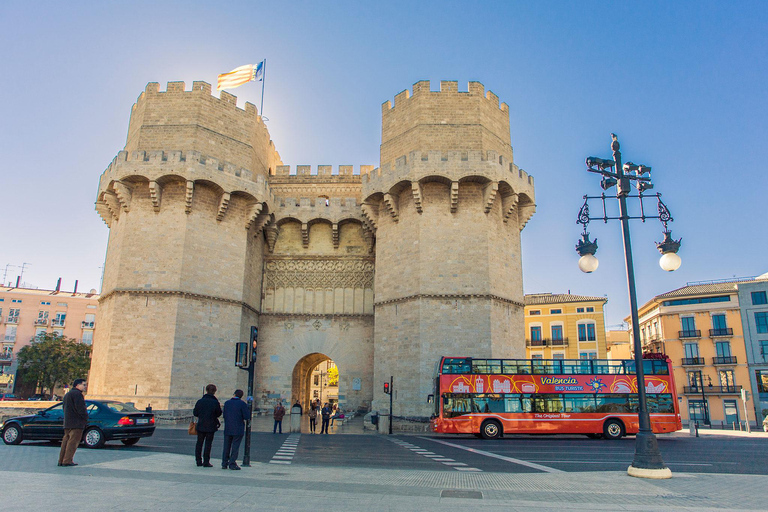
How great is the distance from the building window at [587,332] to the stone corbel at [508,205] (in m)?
19.4

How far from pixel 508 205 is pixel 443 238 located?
3.91 m

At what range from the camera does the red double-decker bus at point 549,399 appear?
1875 cm

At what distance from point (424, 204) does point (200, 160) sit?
1037 cm

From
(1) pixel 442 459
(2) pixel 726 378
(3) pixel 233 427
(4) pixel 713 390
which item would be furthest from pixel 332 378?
(3) pixel 233 427

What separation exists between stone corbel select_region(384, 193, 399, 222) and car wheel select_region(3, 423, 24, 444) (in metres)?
16.8

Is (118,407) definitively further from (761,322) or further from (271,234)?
(761,322)

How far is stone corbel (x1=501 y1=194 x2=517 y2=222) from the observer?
2545 cm

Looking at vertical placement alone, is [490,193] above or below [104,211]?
above

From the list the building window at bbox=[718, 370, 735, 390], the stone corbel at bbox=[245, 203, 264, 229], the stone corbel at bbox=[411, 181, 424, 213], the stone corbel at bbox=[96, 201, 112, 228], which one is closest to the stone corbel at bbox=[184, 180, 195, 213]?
the stone corbel at bbox=[245, 203, 264, 229]

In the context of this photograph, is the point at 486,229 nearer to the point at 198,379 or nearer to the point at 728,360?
the point at 198,379

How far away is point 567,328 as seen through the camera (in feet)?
136

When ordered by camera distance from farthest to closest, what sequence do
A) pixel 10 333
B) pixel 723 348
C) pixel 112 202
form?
1. pixel 10 333
2. pixel 723 348
3. pixel 112 202

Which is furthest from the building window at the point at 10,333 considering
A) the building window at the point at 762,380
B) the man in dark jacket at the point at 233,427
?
the building window at the point at 762,380

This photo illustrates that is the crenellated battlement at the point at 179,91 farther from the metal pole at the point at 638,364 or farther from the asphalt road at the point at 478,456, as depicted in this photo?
the metal pole at the point at 638,364
